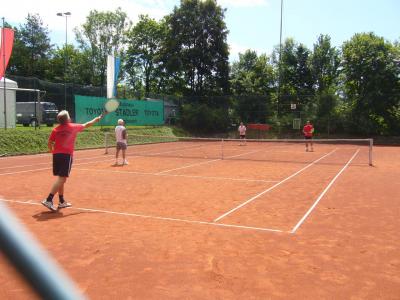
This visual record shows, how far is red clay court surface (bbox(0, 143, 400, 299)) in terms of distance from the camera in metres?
4.16

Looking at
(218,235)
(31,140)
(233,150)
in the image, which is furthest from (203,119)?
(218,235)

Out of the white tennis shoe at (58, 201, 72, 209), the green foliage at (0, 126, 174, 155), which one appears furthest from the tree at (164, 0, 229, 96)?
the white tennis shoe at (58, 201, 72, 209)

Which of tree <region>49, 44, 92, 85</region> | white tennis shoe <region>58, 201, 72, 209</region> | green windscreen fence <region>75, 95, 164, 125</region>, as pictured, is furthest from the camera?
tree <region>49, 44, 92, 85</region>

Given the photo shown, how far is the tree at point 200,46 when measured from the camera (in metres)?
42.0

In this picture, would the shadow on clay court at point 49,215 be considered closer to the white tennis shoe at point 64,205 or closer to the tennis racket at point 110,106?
the white tennis shoe at point 64,205

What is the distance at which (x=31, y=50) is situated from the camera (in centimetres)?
5881

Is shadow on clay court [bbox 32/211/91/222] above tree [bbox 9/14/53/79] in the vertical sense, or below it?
below

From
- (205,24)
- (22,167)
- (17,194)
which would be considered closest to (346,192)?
(17,194)

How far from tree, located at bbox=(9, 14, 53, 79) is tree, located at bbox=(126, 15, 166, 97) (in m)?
13.2

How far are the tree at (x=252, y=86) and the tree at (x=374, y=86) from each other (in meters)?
7.42

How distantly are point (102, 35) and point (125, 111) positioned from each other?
94.8ft

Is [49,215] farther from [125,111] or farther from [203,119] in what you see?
Answer: [203,119]

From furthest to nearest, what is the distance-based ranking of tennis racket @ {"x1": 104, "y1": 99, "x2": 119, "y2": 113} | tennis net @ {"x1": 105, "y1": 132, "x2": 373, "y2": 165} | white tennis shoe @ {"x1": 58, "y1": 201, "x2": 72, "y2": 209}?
tennis net @ {"x1": 105, "y1": 132, "x2": 373, "y2": 165}, tennis racket @ {"x1": 104, "y1": 99, "x2": 119, "y2": 113}, white tennis shoe @ {"x1": 58, "y1": 201, "x2": 72, "y2": 209}

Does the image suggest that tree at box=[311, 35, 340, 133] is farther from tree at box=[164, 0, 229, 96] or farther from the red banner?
the red banner
